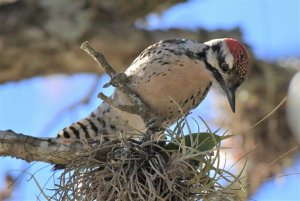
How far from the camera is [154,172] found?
323cm

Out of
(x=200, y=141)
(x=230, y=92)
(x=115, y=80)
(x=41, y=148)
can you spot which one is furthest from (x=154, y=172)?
(x=230, y=92)

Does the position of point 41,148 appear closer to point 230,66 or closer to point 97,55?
point 97,55

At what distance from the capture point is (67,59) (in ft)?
19.5

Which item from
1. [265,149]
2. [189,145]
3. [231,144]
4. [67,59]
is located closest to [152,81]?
[189,145]

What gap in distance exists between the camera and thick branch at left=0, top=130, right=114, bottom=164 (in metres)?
3.27

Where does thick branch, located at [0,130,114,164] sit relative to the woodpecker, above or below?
below

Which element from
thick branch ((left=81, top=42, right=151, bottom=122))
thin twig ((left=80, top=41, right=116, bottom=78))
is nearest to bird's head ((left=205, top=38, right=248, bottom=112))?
thick branch ((left=81, top=42, right=151, bottom=122))

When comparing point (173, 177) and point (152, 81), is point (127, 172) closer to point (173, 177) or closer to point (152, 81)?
point (173, 177)

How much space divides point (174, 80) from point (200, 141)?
3.24 ft

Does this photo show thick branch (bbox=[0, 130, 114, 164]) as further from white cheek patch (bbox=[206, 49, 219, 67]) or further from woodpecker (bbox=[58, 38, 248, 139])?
white cheek patch (bbox=[206, 49, 219, 67])

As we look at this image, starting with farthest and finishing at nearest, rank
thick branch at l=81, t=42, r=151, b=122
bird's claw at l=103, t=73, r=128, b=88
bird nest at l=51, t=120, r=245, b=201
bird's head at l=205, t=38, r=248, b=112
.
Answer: bird's head at l=205, t=38, r=248, b=112 → bird's claw at l=103, t=73, r=128, b=88 → thick branch at l=81, t=42, r=151, b=122 → bird nest at l=51, t=120, r=245, b=201

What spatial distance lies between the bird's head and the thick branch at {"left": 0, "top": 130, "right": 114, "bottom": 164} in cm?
99

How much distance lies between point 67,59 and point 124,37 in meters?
0.47

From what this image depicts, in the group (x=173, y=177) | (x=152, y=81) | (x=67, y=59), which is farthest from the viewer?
(x=67, y=59)
